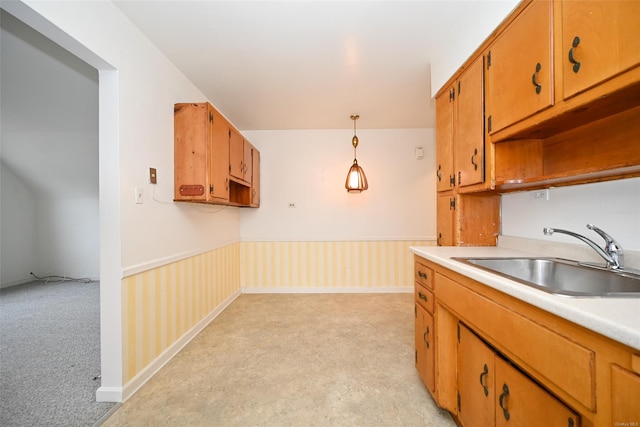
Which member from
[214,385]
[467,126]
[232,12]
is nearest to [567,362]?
[467,126]

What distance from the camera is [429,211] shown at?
12.5 ft

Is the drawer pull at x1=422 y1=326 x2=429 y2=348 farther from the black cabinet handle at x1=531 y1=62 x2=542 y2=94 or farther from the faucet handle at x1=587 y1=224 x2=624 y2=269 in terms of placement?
the black cabinet handle at x1=531 y1=62 x2=542 y2=94

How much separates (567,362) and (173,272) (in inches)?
94.5

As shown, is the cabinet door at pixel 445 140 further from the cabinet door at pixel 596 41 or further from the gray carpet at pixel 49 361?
the gray carpet at pixel 49 361

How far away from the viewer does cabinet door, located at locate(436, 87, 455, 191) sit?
6.16ft

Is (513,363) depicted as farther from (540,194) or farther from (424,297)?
(540,194)

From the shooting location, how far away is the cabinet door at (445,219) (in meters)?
1.89

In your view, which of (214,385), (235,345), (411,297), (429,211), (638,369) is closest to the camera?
(638,369)

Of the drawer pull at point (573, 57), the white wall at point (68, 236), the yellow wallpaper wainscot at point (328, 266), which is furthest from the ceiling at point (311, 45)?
the white wall at point (68, 236)

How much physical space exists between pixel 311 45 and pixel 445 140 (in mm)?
1273

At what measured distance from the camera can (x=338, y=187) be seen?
3828 millimetres

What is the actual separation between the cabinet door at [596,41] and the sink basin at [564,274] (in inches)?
29.8

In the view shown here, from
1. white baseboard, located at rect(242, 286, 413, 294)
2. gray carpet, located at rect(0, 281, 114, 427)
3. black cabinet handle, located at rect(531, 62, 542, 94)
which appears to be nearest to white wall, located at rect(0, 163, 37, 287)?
gray carpet, located at rect(0, 281, 114, 427)

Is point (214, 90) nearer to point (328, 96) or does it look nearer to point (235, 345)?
point (328, 96)
